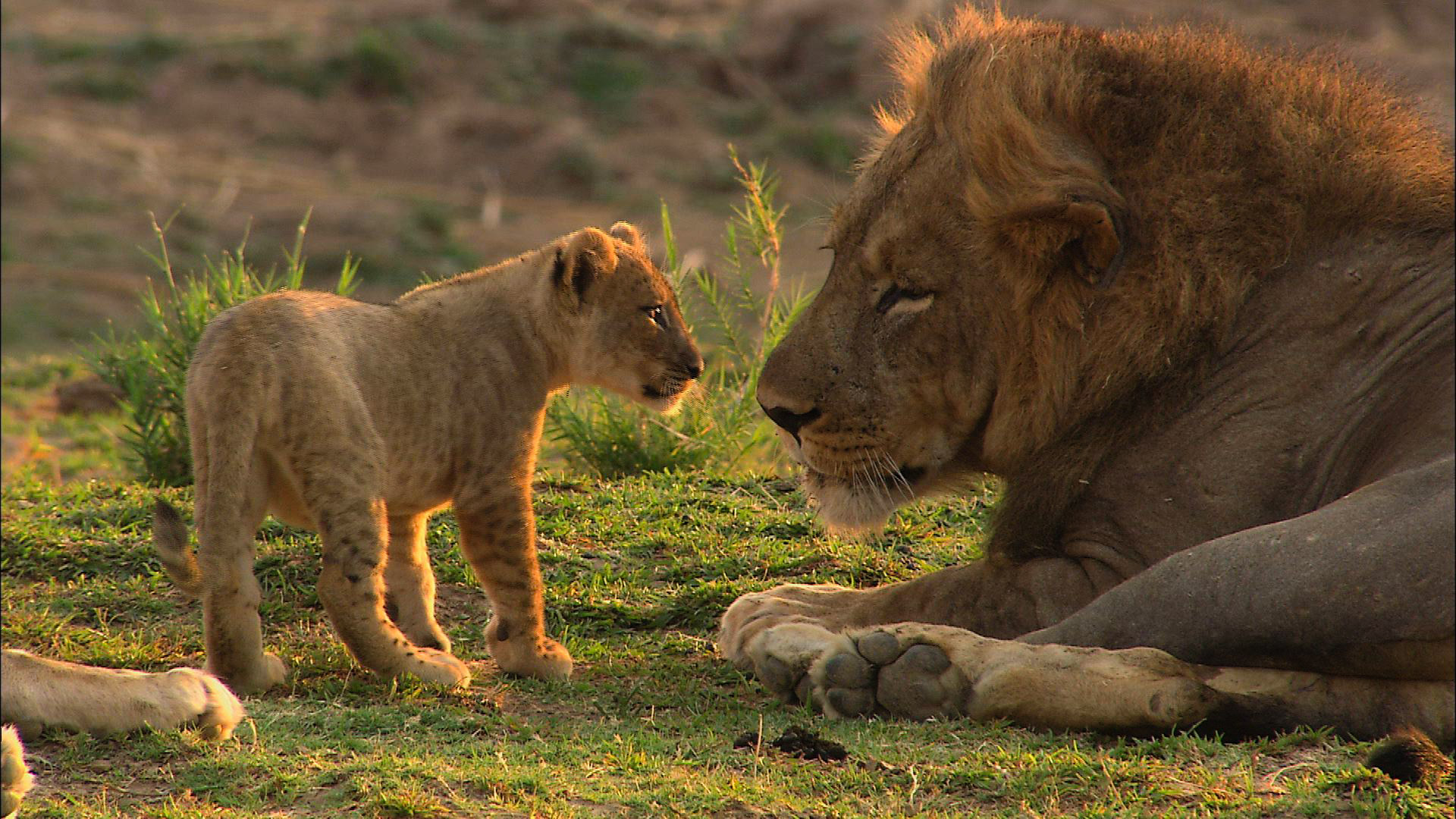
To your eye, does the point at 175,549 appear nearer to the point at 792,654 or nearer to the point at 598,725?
the point at 598,725

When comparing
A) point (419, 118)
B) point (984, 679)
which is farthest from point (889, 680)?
point (419, 118)

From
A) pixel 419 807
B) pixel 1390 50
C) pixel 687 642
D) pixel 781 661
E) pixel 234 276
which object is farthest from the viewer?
pixel 1390 50

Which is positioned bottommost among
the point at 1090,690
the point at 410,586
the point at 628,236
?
the point at 410,586

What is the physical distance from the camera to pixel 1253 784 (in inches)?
119

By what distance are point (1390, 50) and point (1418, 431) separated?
15.0m

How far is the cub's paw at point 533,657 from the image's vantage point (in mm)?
4074

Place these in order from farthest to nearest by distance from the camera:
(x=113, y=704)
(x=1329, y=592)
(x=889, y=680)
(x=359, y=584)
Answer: (x=359, y=584) → (x=889, y=680) → (x=113, y=704) → (x=1329, y=592)

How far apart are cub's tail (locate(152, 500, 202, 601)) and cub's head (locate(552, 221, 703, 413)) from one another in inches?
47.2

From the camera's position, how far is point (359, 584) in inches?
149

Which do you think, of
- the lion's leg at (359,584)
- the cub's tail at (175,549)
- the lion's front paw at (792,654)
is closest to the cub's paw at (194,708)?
the cub's tail at (175,549)

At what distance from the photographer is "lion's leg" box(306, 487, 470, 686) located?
377cm

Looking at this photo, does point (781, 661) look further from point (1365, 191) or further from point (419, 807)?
point (1365, 191)

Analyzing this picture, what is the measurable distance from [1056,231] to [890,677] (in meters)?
1.03

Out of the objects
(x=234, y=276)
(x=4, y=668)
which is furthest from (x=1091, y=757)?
(x=234, y=276)
